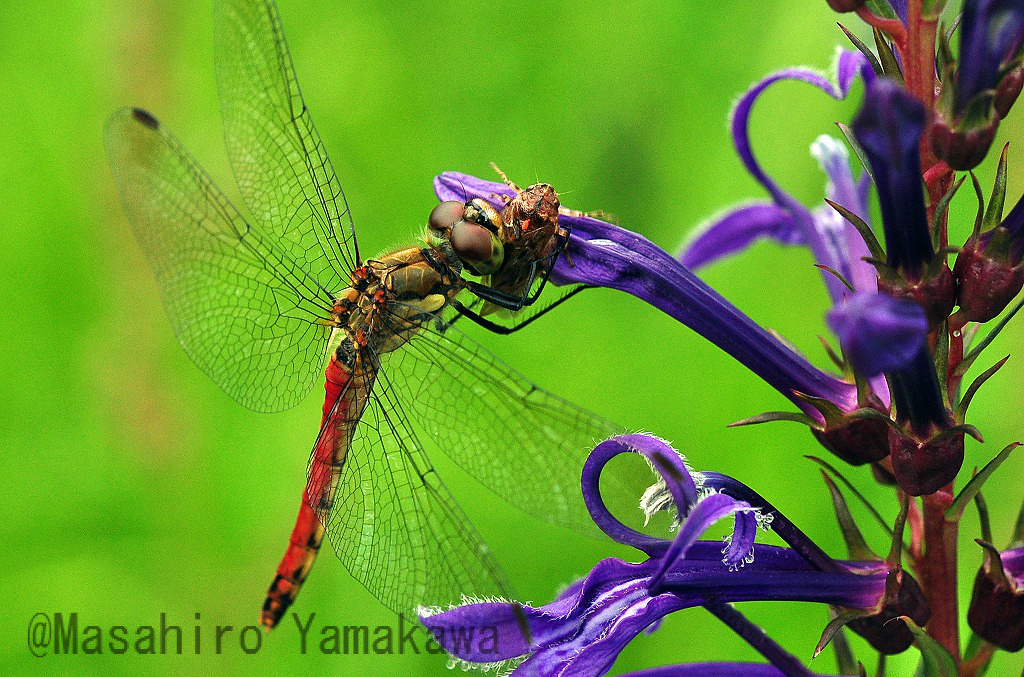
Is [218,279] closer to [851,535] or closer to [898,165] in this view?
[851,535]

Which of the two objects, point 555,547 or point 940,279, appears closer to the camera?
point 940,279

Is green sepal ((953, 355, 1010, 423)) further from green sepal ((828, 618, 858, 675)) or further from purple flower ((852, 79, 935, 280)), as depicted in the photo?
green sepal ((828, 618, 858, 675))

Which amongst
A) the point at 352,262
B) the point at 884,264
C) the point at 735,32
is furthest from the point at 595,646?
the point at 735,32

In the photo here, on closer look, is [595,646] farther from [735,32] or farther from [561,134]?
[735,32]

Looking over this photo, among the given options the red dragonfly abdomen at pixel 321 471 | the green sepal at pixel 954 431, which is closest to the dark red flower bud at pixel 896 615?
the green sepal at pixel 954 431

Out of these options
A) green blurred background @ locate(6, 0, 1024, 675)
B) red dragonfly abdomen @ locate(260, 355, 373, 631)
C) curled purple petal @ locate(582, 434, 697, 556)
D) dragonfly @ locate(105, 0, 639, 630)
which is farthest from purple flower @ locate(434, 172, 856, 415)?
green blurred background @ locate(6, 0, 1024, 675)

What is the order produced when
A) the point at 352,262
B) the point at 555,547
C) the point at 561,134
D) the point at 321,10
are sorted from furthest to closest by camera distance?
the point at 321,10 < the point at 561,134 < the point at 555,547 < the point at 352,262

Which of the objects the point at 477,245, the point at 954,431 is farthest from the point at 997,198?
the point at 477,245
